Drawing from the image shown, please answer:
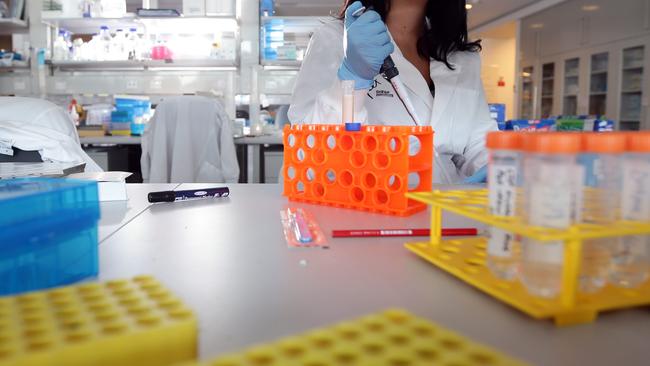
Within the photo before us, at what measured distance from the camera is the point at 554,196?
1.45ft

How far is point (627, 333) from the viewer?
0.43 meters

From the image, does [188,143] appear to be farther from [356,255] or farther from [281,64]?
[356,255]

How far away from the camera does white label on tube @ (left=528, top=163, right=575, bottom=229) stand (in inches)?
17.3

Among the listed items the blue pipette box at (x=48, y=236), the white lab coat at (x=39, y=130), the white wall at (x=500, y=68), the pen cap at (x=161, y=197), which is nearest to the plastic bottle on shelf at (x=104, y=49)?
the white lab coat at (x=39, y=130)

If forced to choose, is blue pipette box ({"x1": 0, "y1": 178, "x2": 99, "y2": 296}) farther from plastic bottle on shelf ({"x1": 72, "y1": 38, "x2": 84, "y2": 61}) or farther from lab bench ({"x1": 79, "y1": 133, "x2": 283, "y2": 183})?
plastic bottle on shelf ({"x1": 72, "y1": 38, "x2": 84, "y2": 61})

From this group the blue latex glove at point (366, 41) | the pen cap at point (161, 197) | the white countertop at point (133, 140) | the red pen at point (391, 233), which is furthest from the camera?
the white countertop at point (133, 140)

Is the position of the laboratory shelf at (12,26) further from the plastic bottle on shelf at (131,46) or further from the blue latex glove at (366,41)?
the blue latex glove at (366,41)

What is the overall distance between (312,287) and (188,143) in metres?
2.86

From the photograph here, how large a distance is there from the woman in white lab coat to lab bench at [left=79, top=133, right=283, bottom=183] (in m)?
1.84

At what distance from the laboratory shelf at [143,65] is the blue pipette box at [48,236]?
13.7 ft

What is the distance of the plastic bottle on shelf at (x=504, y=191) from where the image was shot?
495mm

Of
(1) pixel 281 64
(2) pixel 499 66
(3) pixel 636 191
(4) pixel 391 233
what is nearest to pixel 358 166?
(4) pixel 391 233

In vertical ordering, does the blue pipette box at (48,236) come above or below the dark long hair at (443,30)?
below

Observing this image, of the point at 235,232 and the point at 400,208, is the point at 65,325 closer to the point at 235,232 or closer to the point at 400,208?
the point at 235,232
